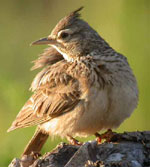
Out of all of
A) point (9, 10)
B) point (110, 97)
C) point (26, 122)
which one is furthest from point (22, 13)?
point (110, 97)

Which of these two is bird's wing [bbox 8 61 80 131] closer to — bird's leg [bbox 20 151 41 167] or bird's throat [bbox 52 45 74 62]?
bird's throat [bbox 52 45 74 62]

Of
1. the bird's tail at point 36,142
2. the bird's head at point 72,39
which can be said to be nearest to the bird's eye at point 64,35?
the bird's head at point 72,39

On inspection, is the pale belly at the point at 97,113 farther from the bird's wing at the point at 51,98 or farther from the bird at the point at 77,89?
the bird's wing at the point at 51,98

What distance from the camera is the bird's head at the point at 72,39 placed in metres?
7.79

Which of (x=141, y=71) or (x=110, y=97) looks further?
(x=141, y=71)

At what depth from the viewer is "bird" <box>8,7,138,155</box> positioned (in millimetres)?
7203

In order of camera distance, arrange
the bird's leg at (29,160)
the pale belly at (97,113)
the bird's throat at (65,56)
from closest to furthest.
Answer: the bird's leg at (29,160) < the pale belly at (97,113) < the bird's throat at (65,56)

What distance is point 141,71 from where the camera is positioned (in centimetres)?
873

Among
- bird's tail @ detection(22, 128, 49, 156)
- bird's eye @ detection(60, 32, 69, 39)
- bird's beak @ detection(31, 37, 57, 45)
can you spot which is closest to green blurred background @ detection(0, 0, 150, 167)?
bird's tail @ detection(22, 128, 49, 156)

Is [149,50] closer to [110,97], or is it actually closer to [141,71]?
[141,71]

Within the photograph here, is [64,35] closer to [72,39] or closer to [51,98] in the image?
[72,39]

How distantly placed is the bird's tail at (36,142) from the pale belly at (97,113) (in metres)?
0.40

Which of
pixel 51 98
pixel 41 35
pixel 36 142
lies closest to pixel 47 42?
pixel 51 98

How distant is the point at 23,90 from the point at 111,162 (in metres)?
3.21
